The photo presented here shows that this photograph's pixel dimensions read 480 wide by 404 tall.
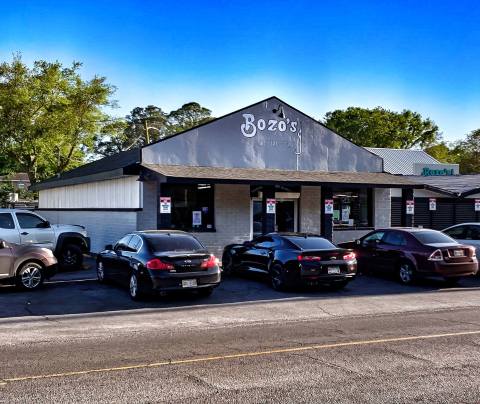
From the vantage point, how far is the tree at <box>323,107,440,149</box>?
7875 centimetres

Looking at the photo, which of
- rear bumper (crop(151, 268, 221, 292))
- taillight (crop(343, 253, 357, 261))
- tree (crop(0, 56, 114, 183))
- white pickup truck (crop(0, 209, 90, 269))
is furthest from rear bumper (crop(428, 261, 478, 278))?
tree (crop(0, 56, 114, 183))

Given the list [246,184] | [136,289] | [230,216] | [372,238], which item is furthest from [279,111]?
[136,289]

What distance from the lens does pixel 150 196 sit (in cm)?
2008

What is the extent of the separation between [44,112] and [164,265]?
27501 mm

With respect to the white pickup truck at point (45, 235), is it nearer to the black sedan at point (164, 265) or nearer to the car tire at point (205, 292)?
the black sedan at point (164, 265)

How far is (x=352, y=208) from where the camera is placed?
79.9 feet

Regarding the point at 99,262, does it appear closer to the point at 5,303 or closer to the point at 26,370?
the point at 5,303

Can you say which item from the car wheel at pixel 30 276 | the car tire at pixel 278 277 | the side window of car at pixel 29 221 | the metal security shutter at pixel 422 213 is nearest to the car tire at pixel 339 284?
the car tire at pixel 278 277

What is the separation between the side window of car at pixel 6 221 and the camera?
57.8 feet

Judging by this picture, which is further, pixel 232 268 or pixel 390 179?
pixel 390 179

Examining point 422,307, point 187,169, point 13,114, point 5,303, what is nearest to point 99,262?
point 5,303

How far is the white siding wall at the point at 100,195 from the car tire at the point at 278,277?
6.60 metres

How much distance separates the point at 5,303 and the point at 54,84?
1073 inches

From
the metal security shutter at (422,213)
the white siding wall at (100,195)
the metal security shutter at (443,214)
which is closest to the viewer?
the white siding wall at (100,195)
